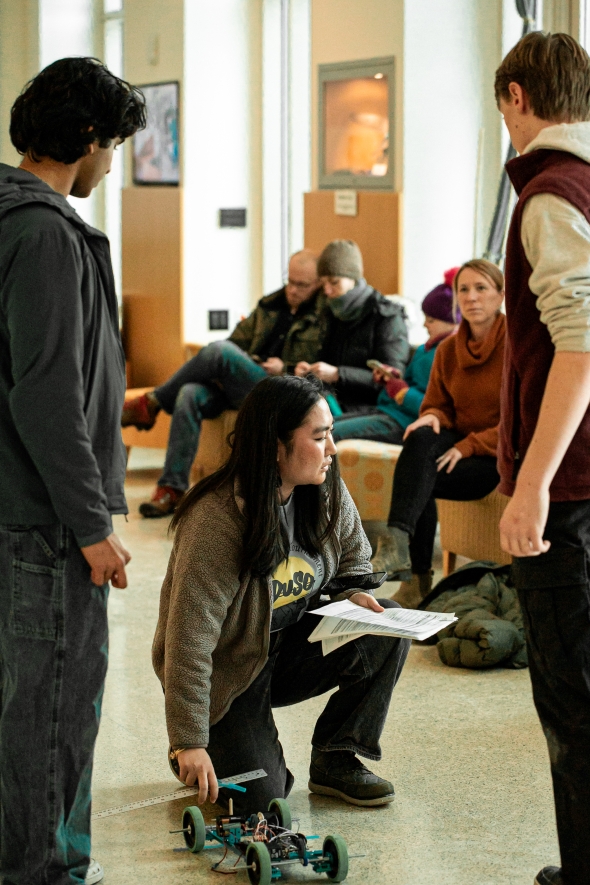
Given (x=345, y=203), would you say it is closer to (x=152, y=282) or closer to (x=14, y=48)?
(x=152, y=282)

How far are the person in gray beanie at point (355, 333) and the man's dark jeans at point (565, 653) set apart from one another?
328cm

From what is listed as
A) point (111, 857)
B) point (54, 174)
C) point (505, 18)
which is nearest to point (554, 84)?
point (54, 174)

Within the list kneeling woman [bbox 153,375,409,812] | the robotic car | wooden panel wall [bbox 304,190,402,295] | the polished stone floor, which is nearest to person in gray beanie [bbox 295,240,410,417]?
wooden panel wall [bbox 304,190,402,295]

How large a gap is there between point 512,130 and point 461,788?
148 centimetres

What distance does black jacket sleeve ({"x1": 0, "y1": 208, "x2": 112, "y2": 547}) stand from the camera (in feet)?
5.70

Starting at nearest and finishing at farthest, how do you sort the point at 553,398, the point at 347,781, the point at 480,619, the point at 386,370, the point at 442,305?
the point at 553,398, the point at 347,781, the point at 480,619, the point at 442,305, the point at 386,370

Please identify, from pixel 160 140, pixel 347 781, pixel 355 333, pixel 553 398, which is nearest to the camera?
pixel 553 398

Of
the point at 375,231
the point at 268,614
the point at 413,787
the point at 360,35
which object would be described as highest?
the point at 360,35

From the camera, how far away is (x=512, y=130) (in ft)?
5.92

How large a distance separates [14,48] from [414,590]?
5906mm

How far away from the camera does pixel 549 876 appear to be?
2010 mm

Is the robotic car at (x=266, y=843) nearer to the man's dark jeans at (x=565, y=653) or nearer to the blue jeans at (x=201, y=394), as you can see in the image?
the man's dark jeans at (x=565, y=653)

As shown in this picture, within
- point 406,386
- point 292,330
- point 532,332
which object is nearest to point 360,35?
point 292,330

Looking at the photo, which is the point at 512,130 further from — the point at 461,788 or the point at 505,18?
the point at 505,18
